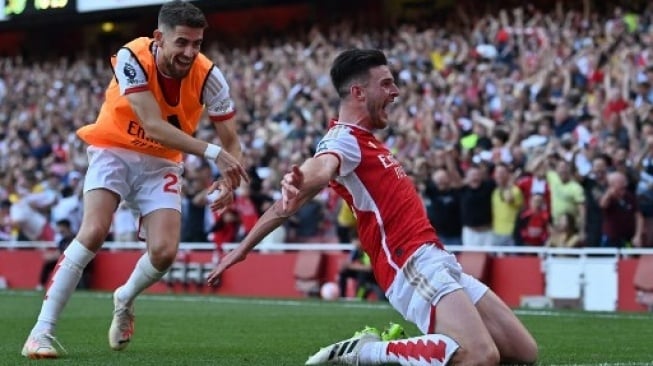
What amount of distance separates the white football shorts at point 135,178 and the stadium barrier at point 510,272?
27.7 ft

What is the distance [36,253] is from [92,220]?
15690 mm

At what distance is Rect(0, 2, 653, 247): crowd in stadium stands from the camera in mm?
17781

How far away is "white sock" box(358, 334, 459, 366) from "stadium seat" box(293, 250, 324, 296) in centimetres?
1249

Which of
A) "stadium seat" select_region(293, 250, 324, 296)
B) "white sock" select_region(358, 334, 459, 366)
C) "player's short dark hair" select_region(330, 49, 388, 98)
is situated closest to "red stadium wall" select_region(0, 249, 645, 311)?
"stadium seat" select_region(293, 250, 324, 296)

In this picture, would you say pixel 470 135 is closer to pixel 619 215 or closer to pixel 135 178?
pixel 619 215

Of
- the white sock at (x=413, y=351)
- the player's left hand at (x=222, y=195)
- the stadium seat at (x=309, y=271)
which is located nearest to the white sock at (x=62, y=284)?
the player's left hand at (x=222, y=195)

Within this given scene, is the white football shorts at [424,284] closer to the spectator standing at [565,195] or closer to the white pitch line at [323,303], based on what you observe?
the white pitch line at [323,303]

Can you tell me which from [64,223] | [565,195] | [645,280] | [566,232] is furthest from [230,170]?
[64,223]

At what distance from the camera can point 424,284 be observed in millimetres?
7723

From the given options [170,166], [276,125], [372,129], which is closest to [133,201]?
[170,166]

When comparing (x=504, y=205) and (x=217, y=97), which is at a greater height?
(x=217, y=97)

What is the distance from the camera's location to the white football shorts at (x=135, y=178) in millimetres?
9680

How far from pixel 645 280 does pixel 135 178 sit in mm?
8764

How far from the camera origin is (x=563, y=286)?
17.6 metres
